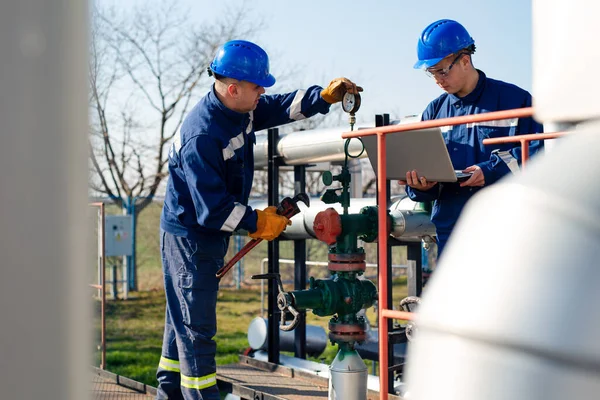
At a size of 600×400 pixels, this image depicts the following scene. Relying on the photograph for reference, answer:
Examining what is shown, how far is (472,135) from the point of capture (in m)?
3.55

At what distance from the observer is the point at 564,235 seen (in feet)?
2.39

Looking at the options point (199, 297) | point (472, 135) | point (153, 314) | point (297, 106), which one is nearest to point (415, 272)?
point (472, 135)

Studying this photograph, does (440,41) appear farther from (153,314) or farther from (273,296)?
(153,314)

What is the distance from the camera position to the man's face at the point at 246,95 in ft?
→ 11.8

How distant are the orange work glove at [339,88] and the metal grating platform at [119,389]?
2000 mm

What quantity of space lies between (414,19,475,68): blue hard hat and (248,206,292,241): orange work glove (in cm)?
102

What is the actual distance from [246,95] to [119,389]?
208 cm

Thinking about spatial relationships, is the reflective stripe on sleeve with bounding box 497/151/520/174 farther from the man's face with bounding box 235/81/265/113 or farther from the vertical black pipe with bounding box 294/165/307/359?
the vertical black pipe with bounding box 294/165/307/359

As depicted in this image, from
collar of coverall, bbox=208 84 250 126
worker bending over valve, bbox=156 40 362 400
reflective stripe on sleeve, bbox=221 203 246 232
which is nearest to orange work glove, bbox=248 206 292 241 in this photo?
worker bending over valve, bbox=156 40 362 400

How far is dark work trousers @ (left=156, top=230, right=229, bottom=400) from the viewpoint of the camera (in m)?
3.46

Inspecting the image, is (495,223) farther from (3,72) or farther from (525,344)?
(3,72)

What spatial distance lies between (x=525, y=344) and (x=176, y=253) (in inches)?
115

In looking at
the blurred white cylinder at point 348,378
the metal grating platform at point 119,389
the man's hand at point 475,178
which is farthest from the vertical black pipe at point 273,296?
the man's hand at point 475,178

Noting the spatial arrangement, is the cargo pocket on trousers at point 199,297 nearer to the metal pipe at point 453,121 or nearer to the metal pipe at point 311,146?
the metal pipe at point 453,121
